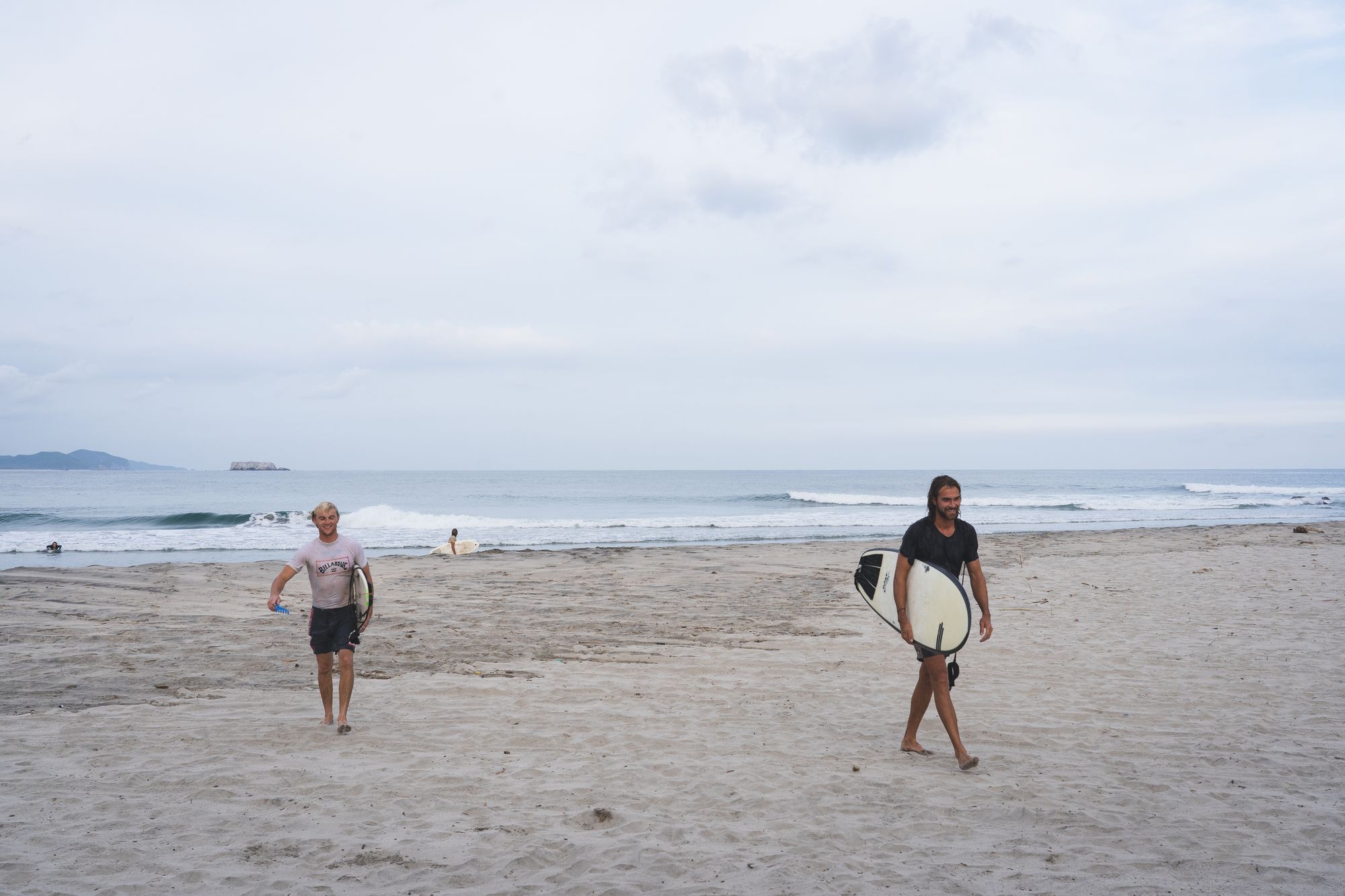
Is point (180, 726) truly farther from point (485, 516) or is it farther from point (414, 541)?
point (485, 516)

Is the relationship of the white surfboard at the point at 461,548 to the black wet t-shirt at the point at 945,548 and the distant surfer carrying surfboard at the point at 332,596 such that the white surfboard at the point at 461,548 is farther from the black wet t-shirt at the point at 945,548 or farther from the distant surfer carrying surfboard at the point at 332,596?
the black wet t-shirt at the point at 945,548

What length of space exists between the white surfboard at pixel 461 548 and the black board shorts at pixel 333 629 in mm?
13688

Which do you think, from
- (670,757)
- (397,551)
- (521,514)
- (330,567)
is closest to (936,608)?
(670,757)

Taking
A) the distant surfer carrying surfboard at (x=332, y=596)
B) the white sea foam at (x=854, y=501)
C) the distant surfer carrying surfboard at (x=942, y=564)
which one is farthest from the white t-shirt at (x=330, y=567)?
the white sea foam at (x=854, y=501)

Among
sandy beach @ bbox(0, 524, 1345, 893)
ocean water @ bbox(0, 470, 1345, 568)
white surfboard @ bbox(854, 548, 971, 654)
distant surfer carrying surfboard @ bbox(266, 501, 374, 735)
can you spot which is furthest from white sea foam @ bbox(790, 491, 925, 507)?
distant surfer carrying surfboard @ bbox(266, 501, 374, 735)

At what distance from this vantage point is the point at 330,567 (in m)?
5.90

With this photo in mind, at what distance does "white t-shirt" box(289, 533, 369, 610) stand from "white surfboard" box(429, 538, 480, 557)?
45.2 feet

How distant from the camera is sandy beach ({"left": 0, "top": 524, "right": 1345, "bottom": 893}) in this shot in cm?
394

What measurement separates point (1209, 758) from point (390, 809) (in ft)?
17.1

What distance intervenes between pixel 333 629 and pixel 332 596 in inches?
10.3

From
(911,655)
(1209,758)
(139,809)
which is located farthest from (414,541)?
(1209,758)

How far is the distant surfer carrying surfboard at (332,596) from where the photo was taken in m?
5.86

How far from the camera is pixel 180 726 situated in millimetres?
6141

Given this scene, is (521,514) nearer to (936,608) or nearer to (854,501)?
(854,501)
